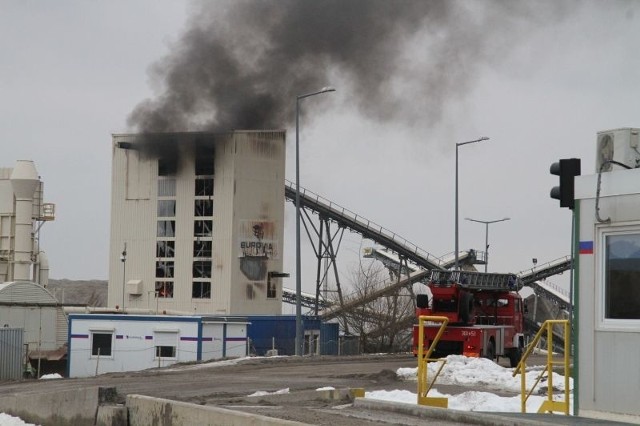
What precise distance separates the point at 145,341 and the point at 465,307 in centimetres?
2389

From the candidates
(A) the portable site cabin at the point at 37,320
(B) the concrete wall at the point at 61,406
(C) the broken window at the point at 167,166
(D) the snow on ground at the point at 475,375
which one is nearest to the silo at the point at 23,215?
(A) the portable site cabin at the point at 37,320

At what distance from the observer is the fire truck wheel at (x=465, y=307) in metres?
34.9

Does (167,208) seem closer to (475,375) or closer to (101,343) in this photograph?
(101,343)

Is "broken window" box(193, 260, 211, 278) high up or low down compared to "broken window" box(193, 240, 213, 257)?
down

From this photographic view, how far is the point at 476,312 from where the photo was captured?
3644 cm

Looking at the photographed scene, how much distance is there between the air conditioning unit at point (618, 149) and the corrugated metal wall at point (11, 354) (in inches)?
1622

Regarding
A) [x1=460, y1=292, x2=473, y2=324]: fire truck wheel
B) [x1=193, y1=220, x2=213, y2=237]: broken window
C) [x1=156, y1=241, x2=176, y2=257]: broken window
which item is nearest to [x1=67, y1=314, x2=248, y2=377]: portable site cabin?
[x1=193, y1=220, x2=213, y2=237]: broken window

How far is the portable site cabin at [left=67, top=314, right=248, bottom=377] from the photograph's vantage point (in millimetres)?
53500

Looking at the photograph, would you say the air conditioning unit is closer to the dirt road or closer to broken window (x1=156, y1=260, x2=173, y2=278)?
the dirt road

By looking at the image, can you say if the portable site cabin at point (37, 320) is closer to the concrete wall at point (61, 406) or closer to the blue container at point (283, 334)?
the blue container at point (283, 334)

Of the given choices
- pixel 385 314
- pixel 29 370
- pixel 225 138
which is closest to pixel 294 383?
pixel 29 370

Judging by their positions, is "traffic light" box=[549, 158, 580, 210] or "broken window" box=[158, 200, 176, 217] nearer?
"traffic light" box=[549, 158, 580, 210]

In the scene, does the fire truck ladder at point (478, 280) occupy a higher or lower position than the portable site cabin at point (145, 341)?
higher

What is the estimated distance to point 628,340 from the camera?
40.9 feet
